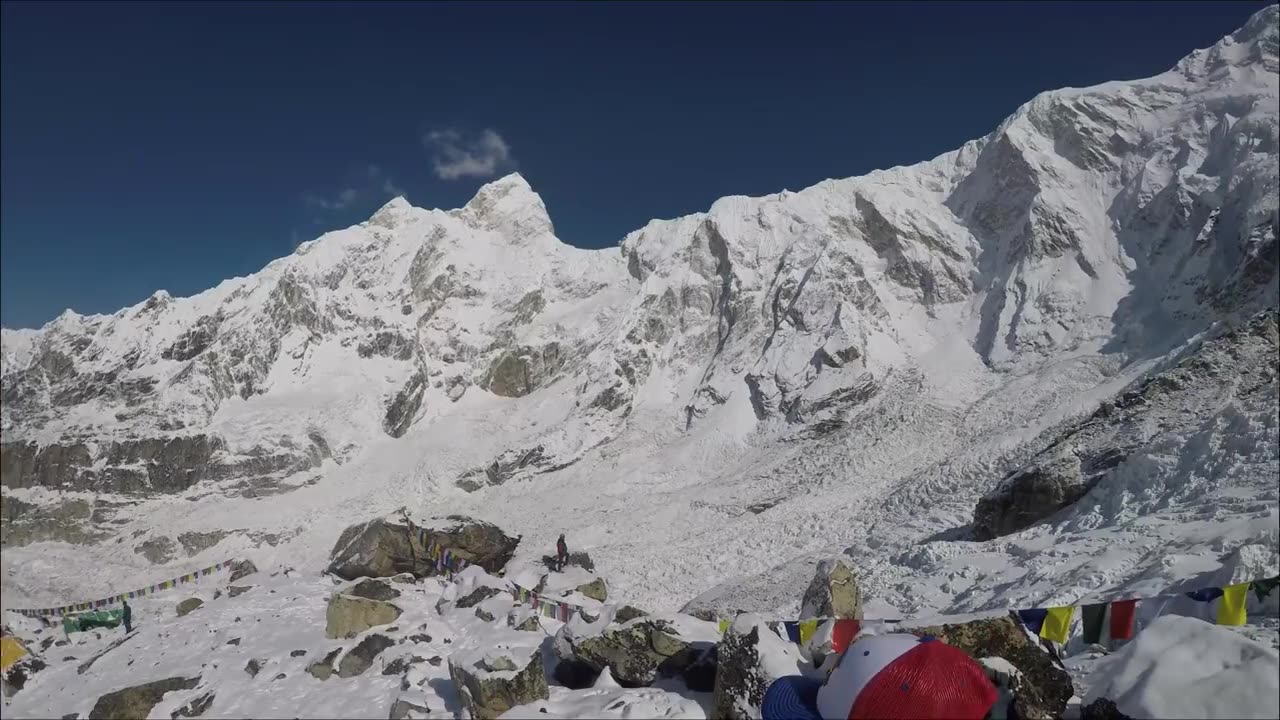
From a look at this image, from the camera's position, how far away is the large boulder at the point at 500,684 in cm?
1059

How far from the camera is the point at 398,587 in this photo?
20.2 meters

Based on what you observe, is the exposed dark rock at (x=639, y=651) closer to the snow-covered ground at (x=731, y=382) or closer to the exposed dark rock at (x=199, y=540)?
the snow-covered ground at (x=731, y=382)

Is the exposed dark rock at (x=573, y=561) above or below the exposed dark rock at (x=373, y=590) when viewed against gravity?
below

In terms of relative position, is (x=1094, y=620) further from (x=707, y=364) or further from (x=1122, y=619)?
(x=707, y=364)

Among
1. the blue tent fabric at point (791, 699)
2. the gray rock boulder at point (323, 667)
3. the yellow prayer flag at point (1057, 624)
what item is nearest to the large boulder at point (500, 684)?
the blue tent fabric at point (791, 699)

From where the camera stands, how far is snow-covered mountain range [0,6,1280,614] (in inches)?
1492

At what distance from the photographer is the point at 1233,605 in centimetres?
937

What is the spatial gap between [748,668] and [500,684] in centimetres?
369

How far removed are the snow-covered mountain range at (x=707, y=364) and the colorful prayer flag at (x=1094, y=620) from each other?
33.1 ft

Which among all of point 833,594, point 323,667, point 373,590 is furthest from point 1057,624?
point 373,590

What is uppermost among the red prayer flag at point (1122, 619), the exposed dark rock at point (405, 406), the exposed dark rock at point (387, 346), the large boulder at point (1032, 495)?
the exposed dark rock at point (387, 346)

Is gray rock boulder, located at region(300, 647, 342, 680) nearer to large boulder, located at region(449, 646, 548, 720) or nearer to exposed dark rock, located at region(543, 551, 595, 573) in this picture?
large boulder, located at region(449, 646, 548, 720)

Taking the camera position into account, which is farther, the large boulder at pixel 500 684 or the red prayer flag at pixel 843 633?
the large boulder at pixel 500 684

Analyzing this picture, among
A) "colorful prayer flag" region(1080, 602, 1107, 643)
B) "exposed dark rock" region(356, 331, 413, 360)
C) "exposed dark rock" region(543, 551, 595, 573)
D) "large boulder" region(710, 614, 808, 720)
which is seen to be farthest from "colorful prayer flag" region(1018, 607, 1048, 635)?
"exposed dark rock" region(356, 331, 413, 360)
